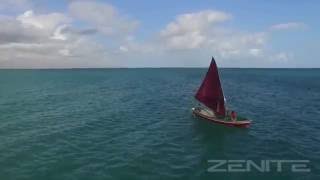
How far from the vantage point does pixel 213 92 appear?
72.6 meters

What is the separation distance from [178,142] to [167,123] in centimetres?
1568

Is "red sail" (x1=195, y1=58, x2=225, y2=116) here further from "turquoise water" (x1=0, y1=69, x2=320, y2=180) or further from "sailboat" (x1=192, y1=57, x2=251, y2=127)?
"turquoise water" (x1=0, y1=69, x2=320, y2=180)

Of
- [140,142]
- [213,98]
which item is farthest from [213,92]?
[140,142]

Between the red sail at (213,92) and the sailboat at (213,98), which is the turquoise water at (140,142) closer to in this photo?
the sailboat at (213,98)

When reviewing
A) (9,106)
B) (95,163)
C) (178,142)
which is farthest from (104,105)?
(95,163)

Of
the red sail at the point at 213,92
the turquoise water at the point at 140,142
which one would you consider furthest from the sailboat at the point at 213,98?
the turquoise water at the point at 140,142

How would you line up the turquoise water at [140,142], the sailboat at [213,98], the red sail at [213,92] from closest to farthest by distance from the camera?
the turquoise water at [140,142] → the sailboat at [213,98] → the red sail at [213,92]

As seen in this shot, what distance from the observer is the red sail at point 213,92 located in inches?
2788

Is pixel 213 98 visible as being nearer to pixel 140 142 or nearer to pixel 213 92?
pixel 213 92

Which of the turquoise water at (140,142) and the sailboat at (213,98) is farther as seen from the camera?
the sailboat at (213,98)

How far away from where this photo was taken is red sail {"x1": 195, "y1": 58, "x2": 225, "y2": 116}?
70812 millimetres

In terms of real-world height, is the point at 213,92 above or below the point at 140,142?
above

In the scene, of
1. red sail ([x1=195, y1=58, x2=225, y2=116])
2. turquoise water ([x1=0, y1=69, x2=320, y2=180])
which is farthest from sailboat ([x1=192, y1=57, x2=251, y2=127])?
turquoise water ([x1=0, y1=69, x2=320, y2=180])

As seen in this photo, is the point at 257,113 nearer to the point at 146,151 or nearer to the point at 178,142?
the point at 178,142
